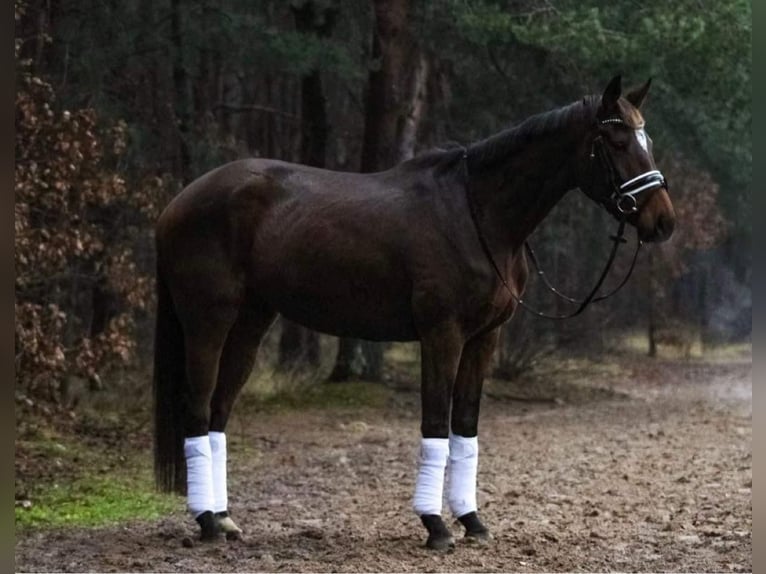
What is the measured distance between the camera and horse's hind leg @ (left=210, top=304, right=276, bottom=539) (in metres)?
5.30

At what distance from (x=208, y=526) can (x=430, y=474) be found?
1.07 meters

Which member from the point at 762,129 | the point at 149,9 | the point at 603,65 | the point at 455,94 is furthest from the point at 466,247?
the point at 455,94

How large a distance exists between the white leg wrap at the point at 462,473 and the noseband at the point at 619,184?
3.91ft

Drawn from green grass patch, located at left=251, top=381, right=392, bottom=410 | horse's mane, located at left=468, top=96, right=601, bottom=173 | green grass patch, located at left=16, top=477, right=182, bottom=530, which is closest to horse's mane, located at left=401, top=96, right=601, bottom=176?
horse's mane, located at left=468, top=96, right=601, bottom=173

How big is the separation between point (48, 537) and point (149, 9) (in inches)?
261

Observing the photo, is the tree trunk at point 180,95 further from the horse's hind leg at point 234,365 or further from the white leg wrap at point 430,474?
the white leg wrap at point 430,474

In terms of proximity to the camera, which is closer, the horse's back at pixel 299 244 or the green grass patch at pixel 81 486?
the horse's back at pixel 299 244

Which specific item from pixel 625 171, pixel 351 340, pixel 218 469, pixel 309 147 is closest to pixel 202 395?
pixel 218 469

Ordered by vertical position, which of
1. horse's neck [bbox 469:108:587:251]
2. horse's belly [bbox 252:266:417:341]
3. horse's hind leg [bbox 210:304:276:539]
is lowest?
horse's hind leg [bbox 210:304:276:539]

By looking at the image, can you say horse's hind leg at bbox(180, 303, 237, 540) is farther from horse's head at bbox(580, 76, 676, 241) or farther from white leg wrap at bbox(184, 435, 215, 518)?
horse's head at bbox(580, 76, 676, 241)

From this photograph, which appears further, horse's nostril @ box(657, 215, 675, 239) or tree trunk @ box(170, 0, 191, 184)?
tree trunk @ box(170, 0, 191, 184)

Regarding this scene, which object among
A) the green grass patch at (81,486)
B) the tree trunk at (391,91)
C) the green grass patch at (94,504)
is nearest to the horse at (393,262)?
the green grass patch at (94,504)

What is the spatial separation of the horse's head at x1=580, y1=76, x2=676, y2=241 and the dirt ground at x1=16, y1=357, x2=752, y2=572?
1.29 meters

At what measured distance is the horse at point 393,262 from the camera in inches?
185
